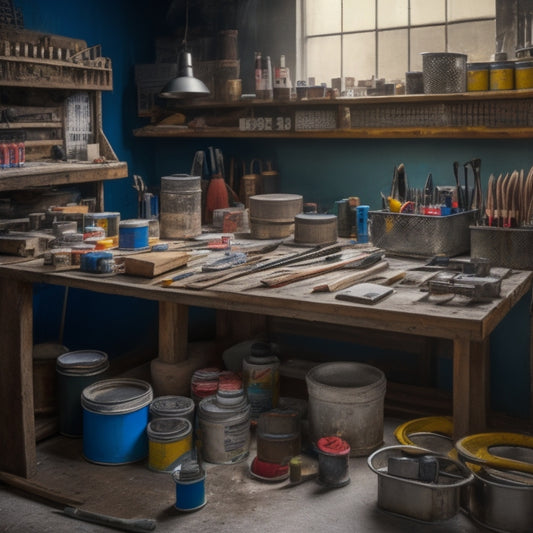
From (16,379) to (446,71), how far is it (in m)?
2.43

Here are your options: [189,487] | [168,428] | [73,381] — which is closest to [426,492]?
[189,487]

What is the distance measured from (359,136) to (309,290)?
4.78 feet

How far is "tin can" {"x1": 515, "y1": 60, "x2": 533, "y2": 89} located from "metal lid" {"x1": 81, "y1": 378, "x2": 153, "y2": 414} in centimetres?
222

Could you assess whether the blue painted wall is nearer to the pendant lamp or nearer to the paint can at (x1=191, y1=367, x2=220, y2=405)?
the pendant lamp

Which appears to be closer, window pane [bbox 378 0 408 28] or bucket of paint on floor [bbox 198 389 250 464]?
bucket of paint on floor [bbox 198 389 250 464]

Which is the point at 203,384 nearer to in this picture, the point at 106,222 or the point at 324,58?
the point at 106,222

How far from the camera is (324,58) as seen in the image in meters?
4.43

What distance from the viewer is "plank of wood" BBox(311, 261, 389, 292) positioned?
9.07ft

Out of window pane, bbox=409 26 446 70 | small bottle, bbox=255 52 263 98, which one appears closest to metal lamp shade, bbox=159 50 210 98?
small bottle, bbox=255 52 263 98

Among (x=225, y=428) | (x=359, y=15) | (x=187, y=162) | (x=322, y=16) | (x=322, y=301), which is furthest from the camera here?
(x=187, y=162)

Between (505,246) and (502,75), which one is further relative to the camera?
(502,75)

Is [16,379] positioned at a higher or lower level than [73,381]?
higher

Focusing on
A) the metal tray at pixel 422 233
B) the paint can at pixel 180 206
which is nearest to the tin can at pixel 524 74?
the metal tray at pixel 422 233

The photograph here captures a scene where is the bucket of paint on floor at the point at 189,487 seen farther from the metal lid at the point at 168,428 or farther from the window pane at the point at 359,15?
the window pane at the point at 359,15
